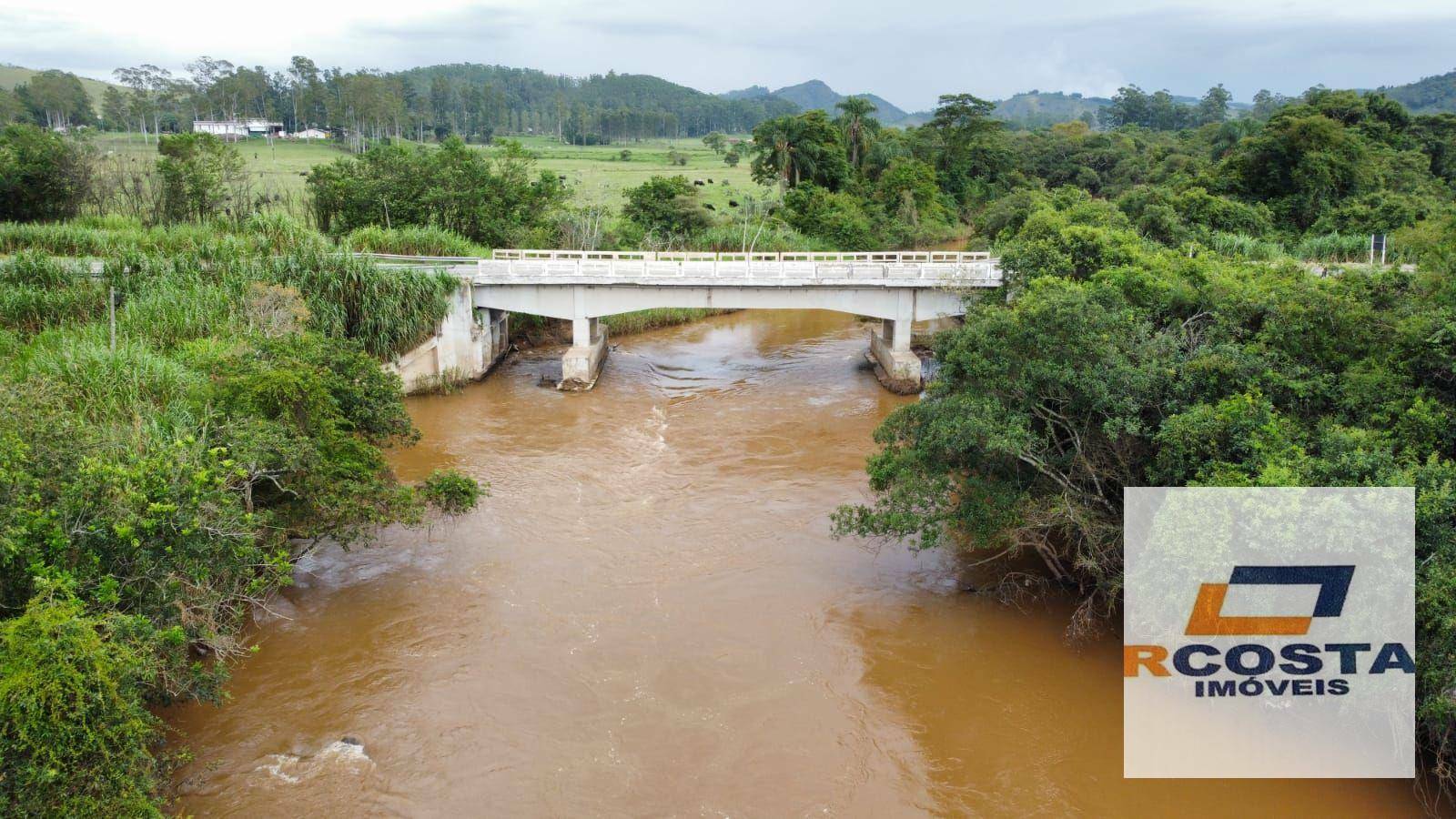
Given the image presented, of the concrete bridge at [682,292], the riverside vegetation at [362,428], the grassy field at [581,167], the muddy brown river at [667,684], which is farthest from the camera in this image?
the grassy field at [581,167]

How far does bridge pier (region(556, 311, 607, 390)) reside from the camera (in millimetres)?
36812

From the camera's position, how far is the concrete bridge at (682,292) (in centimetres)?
3697

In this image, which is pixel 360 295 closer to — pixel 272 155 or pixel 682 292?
pixel 682 292

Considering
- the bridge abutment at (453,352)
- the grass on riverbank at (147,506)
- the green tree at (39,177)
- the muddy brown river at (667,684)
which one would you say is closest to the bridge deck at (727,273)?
the bridge abutment at (453,352)

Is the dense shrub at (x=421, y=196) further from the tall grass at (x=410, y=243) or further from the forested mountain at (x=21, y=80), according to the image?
the forested mountain at (x=21, y=80)

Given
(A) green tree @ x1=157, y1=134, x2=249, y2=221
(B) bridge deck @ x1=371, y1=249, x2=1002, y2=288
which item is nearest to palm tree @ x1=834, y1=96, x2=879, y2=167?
(B) bridge deck @ x1=371, y1=249, x2=1002, y2=288

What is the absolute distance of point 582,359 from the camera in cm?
3694

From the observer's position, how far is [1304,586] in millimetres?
14734

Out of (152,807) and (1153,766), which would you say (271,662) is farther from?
(1153,766)

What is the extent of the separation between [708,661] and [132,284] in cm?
2456

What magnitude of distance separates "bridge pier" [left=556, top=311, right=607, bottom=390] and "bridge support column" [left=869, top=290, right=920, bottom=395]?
11.1m

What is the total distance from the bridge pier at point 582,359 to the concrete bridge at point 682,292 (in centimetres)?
3

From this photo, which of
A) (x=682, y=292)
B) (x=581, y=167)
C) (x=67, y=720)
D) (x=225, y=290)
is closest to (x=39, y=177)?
(x=225, y=290)

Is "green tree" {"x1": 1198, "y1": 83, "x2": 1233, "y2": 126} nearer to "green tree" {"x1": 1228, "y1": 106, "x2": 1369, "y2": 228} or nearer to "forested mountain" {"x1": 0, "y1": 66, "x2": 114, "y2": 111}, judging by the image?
"green tree" {"x1": 1228, "y1": 106, "x2": 1369, "y2": 228}
